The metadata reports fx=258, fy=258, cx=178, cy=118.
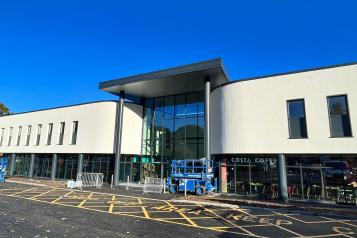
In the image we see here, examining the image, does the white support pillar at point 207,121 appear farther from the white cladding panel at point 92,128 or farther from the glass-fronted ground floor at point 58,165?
the glass-fronted ground floor at point 58,165

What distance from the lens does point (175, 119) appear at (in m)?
27.2

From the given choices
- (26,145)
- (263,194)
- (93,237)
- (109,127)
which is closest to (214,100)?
(263,194)

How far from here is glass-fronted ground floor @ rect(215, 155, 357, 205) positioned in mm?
16625

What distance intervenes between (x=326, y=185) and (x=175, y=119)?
1495 cm

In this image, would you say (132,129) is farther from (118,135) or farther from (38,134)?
(38,134)

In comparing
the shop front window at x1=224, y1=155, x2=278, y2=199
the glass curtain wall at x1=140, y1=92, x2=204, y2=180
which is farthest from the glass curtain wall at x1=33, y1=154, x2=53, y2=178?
the shop front window at x1=224, y1=155, x2=278, y2=199

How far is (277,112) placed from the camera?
18766 millimetres

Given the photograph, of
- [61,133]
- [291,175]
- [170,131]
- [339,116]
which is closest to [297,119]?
[339,116]

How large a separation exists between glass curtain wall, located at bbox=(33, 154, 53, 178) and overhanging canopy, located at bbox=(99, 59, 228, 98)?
13105 millimetres

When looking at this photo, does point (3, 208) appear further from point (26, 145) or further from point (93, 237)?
point (26, 145)

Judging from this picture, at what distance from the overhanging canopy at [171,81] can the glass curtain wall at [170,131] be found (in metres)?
1.19

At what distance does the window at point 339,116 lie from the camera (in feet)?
54.4

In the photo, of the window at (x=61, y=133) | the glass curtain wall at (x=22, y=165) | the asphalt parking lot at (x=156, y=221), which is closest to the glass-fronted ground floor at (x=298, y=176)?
the asphalt parking lot at (x=156, y=221)

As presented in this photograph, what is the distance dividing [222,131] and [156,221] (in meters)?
11.6
